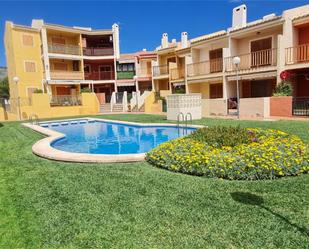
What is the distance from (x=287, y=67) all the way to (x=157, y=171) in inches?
599

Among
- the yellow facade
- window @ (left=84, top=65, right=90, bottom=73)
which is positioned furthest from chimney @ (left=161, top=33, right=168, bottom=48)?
the yellow facade

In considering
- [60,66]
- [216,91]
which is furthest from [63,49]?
[216,91]

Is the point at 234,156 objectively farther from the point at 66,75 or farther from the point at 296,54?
the point at 66,75

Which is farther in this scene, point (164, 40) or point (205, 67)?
point (164, 40)

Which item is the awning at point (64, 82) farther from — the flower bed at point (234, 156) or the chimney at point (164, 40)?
the flower bed at point (234, 156)

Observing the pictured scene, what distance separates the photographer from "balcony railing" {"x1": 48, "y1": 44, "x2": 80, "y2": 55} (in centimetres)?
3174

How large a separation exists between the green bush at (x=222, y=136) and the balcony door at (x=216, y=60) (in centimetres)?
1666

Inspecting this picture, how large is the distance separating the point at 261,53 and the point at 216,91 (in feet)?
22.3

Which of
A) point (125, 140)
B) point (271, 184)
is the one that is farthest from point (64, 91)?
point (271, 184)

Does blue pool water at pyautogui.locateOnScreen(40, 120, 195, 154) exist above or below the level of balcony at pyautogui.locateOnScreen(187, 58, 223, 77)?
below

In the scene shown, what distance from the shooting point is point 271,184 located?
5.00 m

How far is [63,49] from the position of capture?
3284 cm

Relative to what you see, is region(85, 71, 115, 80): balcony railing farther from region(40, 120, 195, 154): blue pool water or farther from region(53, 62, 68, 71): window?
region(40, 120, 195, 154): blue pool water

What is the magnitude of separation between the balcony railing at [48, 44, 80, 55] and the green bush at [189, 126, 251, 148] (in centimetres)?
2954
